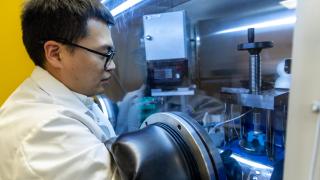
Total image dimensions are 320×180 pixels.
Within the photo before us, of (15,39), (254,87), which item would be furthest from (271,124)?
(15,39)

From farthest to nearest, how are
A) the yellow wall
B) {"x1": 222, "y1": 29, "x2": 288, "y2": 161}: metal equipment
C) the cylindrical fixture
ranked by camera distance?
the yellow wall → the cylindrical fixture → {"x1": 222, "y1": 29, "x2": 288, "y2": 161}: metal equipment

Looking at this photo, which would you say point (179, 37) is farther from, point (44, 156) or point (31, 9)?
point (44, 156)

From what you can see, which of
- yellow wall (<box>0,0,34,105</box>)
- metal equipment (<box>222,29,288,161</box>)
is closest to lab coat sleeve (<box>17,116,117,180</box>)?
metal equipment (<box>222,29,288,161</box>)

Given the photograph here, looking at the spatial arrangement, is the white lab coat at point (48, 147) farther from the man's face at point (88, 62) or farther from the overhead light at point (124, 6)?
the overhead light at point (124, 6)

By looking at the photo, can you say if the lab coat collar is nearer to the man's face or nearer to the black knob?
the man's face

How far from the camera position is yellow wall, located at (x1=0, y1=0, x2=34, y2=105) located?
127 cm

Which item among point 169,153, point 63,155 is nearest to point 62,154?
point 63,155

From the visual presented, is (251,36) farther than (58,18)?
Yes

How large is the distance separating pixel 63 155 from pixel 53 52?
372 mm

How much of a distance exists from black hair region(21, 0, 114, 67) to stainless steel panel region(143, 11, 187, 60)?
422 mm

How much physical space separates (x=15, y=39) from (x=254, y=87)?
112 cm

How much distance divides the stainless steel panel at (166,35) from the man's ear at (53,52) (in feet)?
1.70

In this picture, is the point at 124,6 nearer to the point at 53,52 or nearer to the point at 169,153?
the point at 53,52

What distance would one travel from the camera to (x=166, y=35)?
118 cm
